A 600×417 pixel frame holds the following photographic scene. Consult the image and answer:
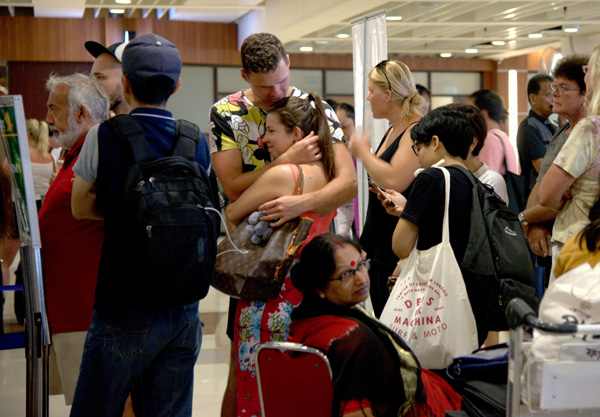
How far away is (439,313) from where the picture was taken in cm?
259

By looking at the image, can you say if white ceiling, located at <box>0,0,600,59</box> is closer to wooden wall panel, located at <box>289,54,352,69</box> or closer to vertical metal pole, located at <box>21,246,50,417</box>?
wooden wall panel, located at <box>289,54,352,69</box>

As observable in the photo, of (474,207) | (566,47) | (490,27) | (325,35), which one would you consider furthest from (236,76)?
(474,207)

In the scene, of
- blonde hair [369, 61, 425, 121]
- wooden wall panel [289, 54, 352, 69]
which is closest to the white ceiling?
wooden wall panel [289, 54, 352, 69]

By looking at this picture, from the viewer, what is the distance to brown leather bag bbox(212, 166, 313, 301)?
248 centimetres

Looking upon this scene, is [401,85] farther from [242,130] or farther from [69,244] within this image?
[69,244]

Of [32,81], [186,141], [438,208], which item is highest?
[32,81]

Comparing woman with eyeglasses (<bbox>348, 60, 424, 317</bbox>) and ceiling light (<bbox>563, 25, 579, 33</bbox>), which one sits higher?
ceiling light (<bbox>563, 25, 579, 33</bbox>)

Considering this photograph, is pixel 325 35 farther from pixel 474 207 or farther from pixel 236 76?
pixel 474 207

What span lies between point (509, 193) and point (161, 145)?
397cm

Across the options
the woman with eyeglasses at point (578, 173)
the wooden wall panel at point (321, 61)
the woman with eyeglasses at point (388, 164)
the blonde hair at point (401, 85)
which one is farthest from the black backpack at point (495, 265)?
the wooden wall panel at point (321, 61)

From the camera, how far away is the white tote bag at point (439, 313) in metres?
2.57

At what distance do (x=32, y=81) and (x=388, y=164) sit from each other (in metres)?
9.72

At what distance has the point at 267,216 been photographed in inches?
101

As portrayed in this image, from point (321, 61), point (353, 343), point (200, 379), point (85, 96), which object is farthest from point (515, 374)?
point (321, 61)
